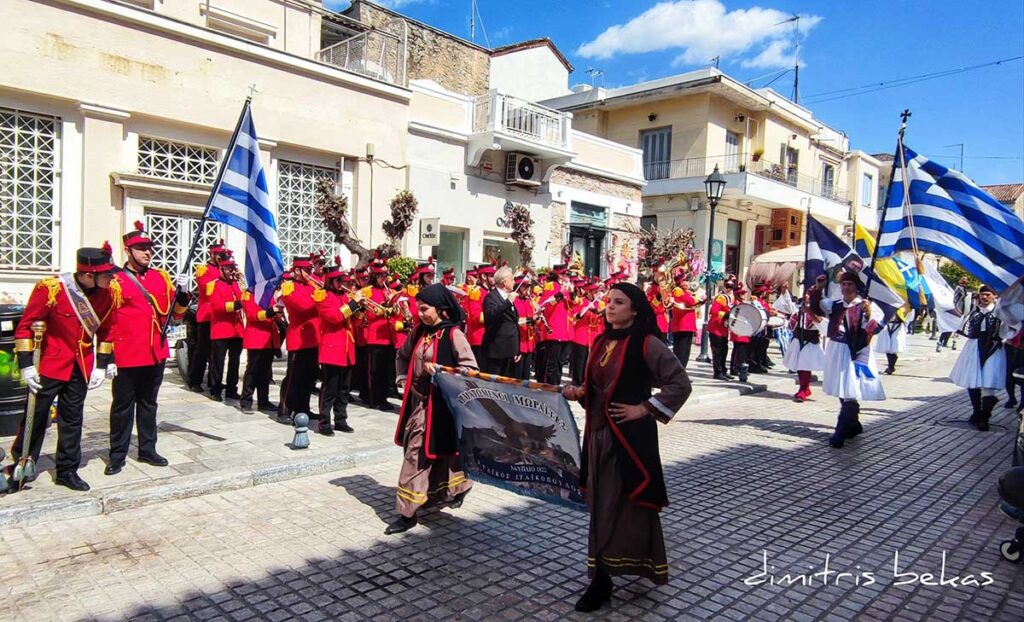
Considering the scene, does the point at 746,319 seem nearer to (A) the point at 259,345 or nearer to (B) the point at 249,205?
(A) the point at 259,345

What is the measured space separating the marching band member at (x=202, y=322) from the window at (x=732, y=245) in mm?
24709

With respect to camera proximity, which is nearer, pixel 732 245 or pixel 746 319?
pixel 746 319

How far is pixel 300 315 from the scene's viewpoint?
756cm

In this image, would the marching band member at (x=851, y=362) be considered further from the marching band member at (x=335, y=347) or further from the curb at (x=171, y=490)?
the marching band member at (x=335, y=347)

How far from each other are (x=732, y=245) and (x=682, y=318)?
1920cm

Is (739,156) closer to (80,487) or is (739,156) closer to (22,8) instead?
(22,8)

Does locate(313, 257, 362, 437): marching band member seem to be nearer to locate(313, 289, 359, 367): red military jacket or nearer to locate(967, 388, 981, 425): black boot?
locate(313, 289, 359, 367): red military jacket

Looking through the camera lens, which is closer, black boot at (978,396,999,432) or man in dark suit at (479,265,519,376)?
man in dark suit at (479,265,519,376)

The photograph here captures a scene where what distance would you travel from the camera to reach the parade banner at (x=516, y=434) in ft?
13.6

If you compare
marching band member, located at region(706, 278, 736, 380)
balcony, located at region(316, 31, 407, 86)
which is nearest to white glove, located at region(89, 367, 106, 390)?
marching band member, located at region(706, 278, 736, 380)

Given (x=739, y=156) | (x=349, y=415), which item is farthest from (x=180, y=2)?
(x=739, y=156)

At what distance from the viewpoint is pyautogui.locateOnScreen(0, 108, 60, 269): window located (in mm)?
10438

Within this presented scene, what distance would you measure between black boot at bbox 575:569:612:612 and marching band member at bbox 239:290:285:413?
220 inches

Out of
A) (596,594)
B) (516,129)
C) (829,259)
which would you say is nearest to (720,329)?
(829,259)
